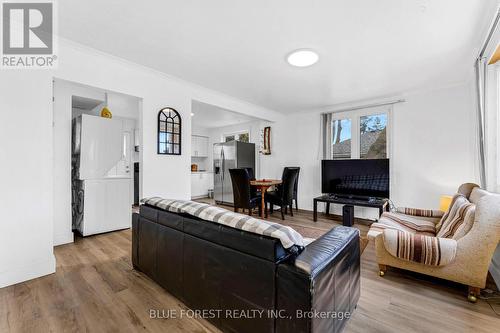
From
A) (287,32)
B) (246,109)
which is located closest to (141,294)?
(287,32)

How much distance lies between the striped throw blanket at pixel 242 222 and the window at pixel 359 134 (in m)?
3.83

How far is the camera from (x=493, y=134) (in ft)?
8.48

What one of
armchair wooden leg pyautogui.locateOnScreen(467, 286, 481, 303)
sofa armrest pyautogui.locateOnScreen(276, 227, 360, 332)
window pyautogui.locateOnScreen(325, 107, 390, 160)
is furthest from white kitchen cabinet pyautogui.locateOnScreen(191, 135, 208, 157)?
armchair wooden leg pyautogui.locateOnScreen(467, 286, 481, 303)

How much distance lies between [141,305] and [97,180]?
2417 millimetres

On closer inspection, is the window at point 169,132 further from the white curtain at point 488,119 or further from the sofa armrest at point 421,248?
the white curtain at point 488,119

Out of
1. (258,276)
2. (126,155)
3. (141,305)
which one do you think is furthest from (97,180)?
(258,276)

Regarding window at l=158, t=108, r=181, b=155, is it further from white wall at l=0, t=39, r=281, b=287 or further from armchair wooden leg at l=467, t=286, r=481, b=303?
armchair wooden leg at l=467, t=286, r=481, b=303

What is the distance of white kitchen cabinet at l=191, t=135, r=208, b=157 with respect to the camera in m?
7.37

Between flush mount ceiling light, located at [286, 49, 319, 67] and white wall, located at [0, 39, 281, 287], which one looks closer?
white wall, located at [0, 39, 281, 287]

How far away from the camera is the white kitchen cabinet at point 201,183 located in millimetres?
6902

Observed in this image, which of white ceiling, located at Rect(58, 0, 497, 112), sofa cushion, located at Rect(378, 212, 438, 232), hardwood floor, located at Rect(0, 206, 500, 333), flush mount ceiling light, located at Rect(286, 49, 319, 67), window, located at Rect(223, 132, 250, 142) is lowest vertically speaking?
hardwood floor, located at Rect(0, 206, 500, 333)

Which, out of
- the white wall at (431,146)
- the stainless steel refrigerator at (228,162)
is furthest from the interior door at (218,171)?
the white wall at (431,146)

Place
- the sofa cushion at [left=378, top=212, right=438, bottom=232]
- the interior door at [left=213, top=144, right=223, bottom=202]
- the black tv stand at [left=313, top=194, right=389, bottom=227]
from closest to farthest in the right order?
the sofa cushion at [left=378, top=212, right=438, bottom=232]
the black tv stand at [left=313, top=194, right=389, bottom=227]
the interior door at [left=213, top=144, right=223, bottom=202]

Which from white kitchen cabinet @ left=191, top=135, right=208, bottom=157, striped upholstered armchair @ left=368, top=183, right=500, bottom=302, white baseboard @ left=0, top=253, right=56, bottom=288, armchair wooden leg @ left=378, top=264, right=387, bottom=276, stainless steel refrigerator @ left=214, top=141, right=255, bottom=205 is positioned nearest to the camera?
striped upholstered armchair @ left=368, top=183, right=500, bottom=302
